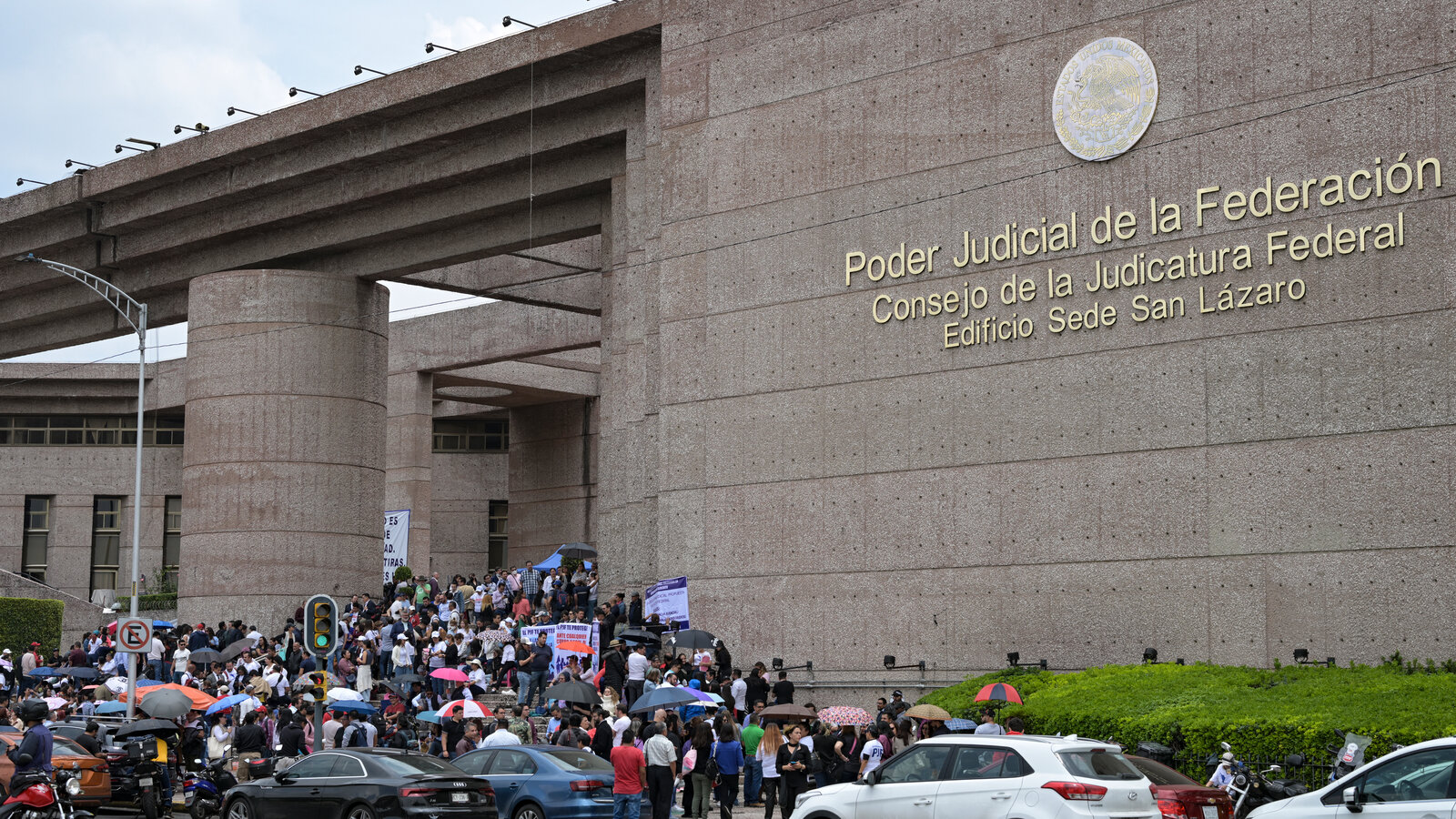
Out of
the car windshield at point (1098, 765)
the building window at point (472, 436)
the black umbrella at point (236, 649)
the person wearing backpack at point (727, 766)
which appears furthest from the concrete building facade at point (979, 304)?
the building window at point (472, 436)

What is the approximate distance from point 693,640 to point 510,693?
4.77 m

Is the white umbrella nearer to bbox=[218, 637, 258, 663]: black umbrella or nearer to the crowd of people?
the crowd of people

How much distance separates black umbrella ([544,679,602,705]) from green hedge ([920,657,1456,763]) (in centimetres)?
568

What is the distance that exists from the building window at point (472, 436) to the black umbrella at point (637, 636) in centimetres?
3791

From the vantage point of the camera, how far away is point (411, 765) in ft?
59.5

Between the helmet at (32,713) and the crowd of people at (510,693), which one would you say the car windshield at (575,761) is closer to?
the crowd of people at (510,693)

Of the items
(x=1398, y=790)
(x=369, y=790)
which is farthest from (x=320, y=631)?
(x=1398, y=790)

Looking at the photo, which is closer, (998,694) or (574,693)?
(998,694)

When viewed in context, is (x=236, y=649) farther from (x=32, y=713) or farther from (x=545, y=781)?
(x=545, y=781)

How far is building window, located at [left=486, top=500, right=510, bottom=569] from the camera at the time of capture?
2611 inches

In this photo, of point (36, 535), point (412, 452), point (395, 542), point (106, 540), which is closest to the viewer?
point (395, 542)

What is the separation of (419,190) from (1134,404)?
22383 mm

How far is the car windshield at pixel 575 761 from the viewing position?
62.3 feet

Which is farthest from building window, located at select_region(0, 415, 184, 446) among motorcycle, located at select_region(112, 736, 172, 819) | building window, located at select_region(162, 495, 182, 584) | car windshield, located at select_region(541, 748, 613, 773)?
car windshield, located at select_region(541, 748, 613, 773)
